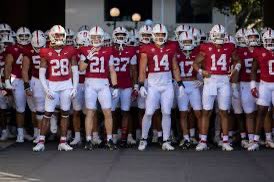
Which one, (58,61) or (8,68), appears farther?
(8,68)

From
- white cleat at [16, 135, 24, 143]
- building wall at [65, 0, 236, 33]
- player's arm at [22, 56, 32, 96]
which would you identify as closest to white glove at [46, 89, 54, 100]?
player's arm at [22, 56, 32, 96]

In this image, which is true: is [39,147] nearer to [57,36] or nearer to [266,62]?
[57,36]

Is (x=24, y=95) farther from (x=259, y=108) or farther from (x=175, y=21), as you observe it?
(x=175, y=21)

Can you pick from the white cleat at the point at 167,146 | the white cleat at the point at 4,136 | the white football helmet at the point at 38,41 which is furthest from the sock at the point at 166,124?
the white cleat at the point at 4,136

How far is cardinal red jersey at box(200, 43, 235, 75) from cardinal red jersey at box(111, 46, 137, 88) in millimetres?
1382

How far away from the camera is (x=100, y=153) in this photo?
11.6 meters

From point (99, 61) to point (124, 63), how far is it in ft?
2.53

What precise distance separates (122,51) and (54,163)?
2.87 m

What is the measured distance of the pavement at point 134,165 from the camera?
30.9 ft

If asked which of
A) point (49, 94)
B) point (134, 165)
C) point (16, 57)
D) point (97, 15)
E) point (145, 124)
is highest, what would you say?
point (97, 15)

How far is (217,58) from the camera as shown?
11930 millimetres

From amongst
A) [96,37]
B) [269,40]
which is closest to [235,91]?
[269,40]

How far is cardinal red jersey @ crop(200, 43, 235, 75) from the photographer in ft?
39.1

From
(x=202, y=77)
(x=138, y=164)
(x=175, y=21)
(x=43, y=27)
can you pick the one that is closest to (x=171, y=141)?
(x=202, y=77)
